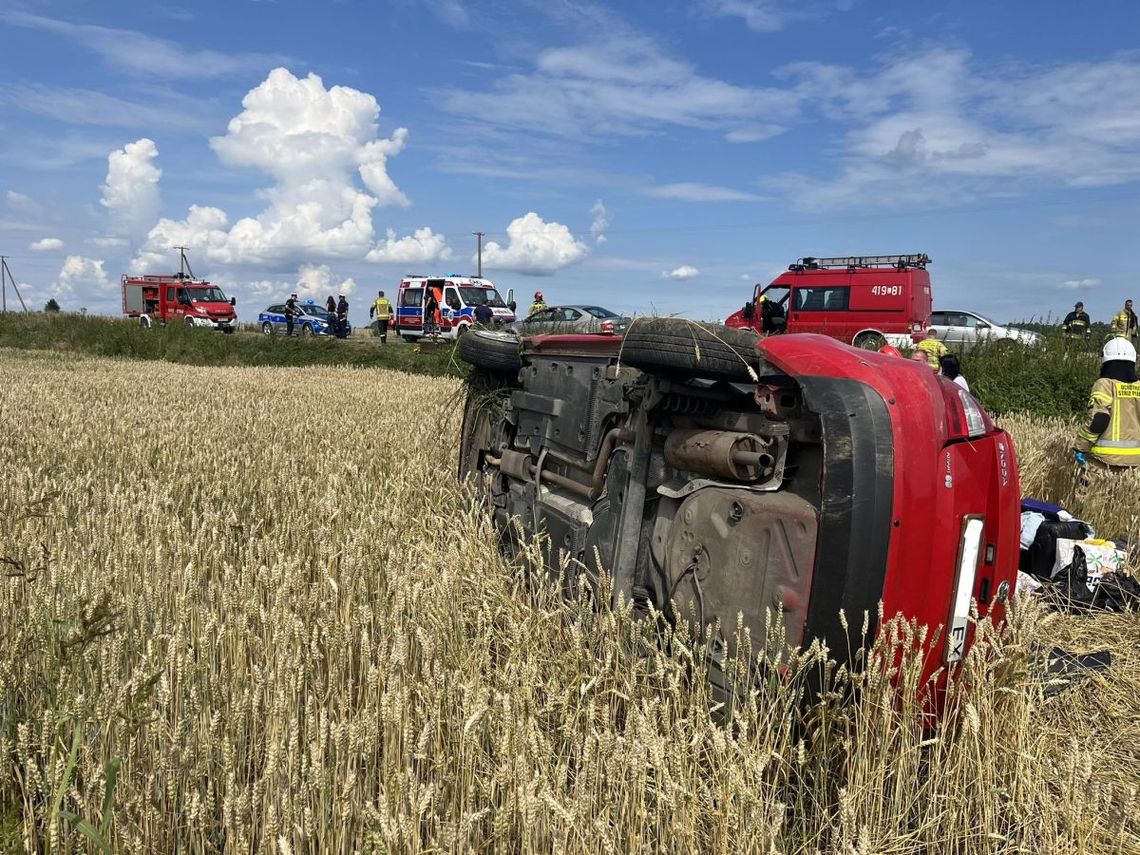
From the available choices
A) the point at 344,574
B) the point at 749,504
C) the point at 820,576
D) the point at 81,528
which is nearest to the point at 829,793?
the point at 820,576

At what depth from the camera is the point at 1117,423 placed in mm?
5961

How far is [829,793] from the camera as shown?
8.15 feet

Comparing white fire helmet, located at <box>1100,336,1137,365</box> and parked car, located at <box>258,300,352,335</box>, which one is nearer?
white fire helmet, located at <box>1100,336,1137,365</box>

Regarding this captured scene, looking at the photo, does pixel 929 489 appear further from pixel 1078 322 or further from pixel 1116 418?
pixel 1078 322

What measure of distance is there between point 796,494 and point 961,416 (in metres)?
0.60

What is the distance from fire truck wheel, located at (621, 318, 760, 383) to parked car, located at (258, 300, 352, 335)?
92.7ft

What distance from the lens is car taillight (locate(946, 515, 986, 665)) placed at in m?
2.56

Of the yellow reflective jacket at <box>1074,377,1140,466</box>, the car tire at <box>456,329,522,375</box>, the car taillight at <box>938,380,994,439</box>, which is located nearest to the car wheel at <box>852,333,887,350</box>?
the yellow reflective jacket at <box>1074,377,1140,466</box>

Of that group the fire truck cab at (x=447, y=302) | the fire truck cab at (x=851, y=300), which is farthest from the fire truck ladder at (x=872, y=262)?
the fire truck cab at (x=447, y=302)

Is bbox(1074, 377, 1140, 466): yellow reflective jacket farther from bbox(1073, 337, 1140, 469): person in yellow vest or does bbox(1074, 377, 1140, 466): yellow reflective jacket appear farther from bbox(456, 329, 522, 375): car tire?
bbox(456, 329, 522, 375): car tire

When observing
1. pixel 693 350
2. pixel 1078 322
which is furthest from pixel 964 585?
pixel 1078 322

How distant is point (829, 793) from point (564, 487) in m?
1.83

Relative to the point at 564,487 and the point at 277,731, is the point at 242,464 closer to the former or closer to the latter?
the point at 564,487

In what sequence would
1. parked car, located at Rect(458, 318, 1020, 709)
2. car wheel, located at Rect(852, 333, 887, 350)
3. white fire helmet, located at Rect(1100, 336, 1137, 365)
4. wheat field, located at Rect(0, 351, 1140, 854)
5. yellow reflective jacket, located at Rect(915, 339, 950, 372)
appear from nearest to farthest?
1. wheat field, located at Rect(0, 351, 1140, 854)
2. parked car, located at Rect(458, 318, 1020, 709)
3. white fire helmet, located at Rect(1100, 336, 1137, 365)
4. yellow reflective jacket, located at Rect(915, 339, 950, 372)
5. car wheel, located at Rect(852, 333, 887, 350)
